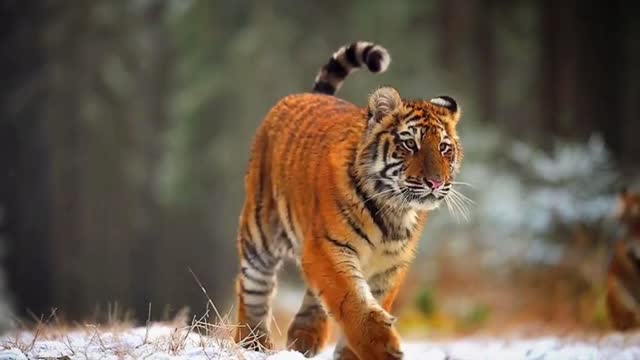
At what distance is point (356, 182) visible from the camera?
11.6 ft

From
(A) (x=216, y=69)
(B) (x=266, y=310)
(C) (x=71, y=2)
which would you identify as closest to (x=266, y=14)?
(A) (x=216, y=69)

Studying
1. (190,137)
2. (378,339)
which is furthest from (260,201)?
(190,137)

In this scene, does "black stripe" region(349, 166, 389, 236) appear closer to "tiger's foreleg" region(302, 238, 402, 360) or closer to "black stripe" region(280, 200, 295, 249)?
"tiger's foreleg" region(302, 238, 402, 360)

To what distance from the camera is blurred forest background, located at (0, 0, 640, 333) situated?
1105cm

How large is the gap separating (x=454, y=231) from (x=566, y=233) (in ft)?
6.01

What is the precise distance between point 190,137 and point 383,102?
27.5ft

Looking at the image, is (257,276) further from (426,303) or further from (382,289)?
(426,303)

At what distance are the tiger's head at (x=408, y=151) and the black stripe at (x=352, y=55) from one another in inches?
25.6

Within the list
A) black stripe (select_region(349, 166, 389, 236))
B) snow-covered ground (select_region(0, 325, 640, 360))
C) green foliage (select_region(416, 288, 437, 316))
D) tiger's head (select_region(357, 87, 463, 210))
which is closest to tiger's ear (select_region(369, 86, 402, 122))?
tiger's head (select_region(357, 87, 463, 210))

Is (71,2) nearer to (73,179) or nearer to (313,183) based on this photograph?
(73,179)

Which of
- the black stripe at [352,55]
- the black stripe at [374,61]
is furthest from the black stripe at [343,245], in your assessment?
the black stripe at [352,55]

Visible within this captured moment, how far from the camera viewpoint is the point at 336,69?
4.40 m

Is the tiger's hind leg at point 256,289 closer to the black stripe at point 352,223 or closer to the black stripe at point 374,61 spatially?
the black stripe at point 352,223

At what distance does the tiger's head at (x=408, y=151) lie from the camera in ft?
11.2
